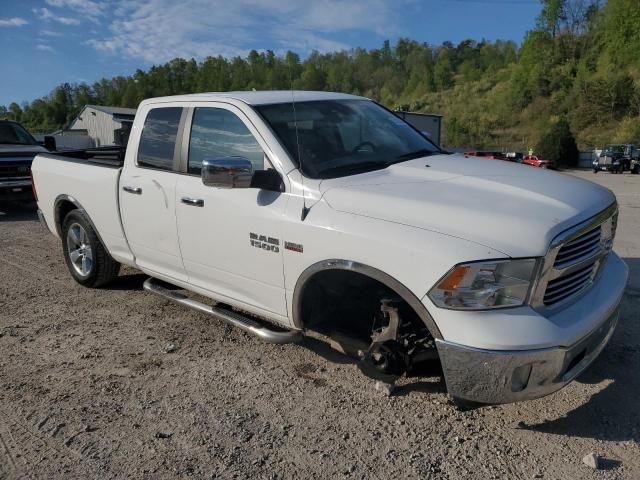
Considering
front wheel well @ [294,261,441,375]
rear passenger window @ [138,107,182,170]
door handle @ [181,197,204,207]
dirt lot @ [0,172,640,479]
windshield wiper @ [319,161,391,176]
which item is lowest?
dirt lot @ [0,172,640,479]

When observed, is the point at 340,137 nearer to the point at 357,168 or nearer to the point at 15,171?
the point at 357,168

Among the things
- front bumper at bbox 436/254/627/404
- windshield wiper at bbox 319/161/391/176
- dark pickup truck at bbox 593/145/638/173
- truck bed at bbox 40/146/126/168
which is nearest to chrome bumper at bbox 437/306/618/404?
front bumper at bbox 436/254/627/404

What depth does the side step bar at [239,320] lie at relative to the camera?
3.51 meters

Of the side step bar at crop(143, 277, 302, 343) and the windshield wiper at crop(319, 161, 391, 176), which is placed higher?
the windshield wiper at crop(319, 161, 391, 176)

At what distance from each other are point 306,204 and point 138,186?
1.87 m

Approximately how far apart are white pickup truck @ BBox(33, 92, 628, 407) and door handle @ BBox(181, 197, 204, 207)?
0.04 feet

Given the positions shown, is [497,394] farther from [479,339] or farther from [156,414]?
[156,414]

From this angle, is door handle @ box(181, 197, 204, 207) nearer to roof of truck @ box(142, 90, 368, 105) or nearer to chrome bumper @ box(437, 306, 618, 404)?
roof of truck @ box(142, 90, 368, 105)

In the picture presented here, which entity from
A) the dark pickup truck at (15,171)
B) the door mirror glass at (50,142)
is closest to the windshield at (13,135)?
the dark pickup truck at (15,171)

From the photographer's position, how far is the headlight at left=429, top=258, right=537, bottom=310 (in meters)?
2.56

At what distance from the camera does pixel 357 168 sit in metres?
3.60

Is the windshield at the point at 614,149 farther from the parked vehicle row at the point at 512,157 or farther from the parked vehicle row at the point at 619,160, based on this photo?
the parked vehicle row at the point at 512,157

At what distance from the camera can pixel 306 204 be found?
128 inches

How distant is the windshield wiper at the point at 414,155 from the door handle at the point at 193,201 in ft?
4.68
